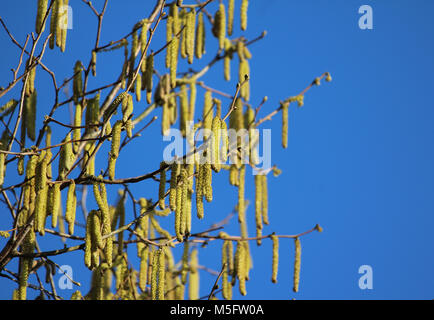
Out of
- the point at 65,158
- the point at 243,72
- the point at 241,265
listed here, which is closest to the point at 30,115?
the point at 65,158

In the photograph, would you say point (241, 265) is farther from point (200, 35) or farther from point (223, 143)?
point (200, 35)

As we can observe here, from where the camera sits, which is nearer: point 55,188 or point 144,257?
point 55,188

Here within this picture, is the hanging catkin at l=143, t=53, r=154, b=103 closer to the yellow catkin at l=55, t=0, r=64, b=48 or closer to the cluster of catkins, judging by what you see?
the cluster of catkins

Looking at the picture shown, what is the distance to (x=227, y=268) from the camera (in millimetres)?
4672

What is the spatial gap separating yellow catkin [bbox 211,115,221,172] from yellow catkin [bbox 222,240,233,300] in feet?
3.94

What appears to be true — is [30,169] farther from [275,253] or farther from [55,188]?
[275,253]

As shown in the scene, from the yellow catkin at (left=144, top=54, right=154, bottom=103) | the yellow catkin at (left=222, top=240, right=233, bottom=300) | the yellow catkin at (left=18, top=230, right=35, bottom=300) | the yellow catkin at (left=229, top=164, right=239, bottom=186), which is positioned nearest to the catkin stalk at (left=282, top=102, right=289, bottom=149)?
the yellow catkin at (left=229, top=164, right=239, bottom=186)

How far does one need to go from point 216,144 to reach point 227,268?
1.38 m

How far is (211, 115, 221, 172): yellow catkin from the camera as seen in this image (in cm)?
352

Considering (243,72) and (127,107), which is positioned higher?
(243,72)

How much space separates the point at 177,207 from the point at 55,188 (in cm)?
62

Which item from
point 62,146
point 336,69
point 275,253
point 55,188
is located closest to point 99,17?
point 62,146

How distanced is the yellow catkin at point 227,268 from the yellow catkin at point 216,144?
3.94 feet
